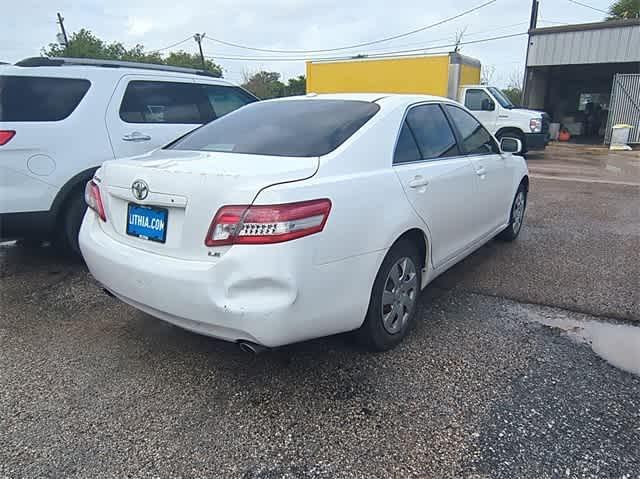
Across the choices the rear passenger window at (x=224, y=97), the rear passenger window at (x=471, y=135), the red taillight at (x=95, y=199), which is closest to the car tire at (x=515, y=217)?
the rear passenger window at (x=471, y=135)

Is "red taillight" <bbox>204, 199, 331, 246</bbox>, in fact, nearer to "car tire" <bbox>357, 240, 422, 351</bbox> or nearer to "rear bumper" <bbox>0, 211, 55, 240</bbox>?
"car tire" <bbox>357, 240, 422, 351</bbox>

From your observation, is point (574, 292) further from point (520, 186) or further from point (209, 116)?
point (209, 116)

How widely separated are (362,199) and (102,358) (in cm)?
184

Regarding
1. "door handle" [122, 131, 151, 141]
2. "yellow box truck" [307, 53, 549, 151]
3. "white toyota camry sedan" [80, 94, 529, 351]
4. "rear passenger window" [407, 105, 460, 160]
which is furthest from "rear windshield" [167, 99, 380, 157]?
"yellow box truck" [307, 53, 549, 151]

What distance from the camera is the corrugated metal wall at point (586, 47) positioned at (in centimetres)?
1692

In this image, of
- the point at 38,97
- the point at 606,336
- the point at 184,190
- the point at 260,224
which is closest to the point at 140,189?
the point at 184,190

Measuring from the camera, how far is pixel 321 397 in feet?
8.02

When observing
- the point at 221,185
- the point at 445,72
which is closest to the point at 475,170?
the point at 221,185

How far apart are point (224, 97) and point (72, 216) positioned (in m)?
2.22

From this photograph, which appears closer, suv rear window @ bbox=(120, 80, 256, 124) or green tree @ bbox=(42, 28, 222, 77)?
suv rear window @ bbox=(120, 80, 256, 124)

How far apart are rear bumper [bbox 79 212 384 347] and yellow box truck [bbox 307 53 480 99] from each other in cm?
1268

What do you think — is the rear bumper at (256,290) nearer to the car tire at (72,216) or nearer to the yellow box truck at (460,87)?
the car tire at (72,216)

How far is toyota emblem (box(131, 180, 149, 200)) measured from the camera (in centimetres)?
235

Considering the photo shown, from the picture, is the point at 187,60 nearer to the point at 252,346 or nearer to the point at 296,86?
the point at 296,86
